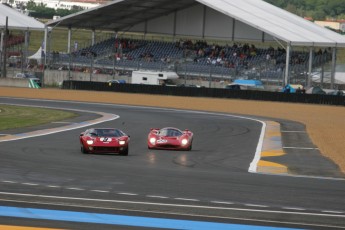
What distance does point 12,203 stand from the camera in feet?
48.2

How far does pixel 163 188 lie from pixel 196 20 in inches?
2714

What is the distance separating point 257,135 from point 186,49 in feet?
150

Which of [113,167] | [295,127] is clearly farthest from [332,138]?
[113,167]

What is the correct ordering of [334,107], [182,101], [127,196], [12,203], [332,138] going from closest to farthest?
[12,203] → [127,196] → [332,138] → [334,107] → [182,101]

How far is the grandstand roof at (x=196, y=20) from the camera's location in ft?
247

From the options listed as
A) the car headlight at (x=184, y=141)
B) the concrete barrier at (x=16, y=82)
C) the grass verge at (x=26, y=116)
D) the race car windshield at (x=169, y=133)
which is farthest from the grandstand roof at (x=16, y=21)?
the car headlight at (x=184, y=141)

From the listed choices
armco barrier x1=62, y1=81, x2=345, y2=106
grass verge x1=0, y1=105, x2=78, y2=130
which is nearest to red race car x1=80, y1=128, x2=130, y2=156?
grass verge x1=0, y1=105, x2=78, y2=130

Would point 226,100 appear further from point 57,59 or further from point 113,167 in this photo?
point 113,167

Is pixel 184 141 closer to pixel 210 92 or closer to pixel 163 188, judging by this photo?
pixel 163 188

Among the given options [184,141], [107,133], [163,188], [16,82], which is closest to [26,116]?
[184,141]

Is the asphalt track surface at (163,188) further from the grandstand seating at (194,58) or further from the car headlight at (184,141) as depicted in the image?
the grandstand seating at (194,58)

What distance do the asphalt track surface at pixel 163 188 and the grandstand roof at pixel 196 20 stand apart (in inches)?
1817

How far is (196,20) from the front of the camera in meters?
85.7

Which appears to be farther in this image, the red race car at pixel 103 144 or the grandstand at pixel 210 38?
the grandstand at pixel 210 38
